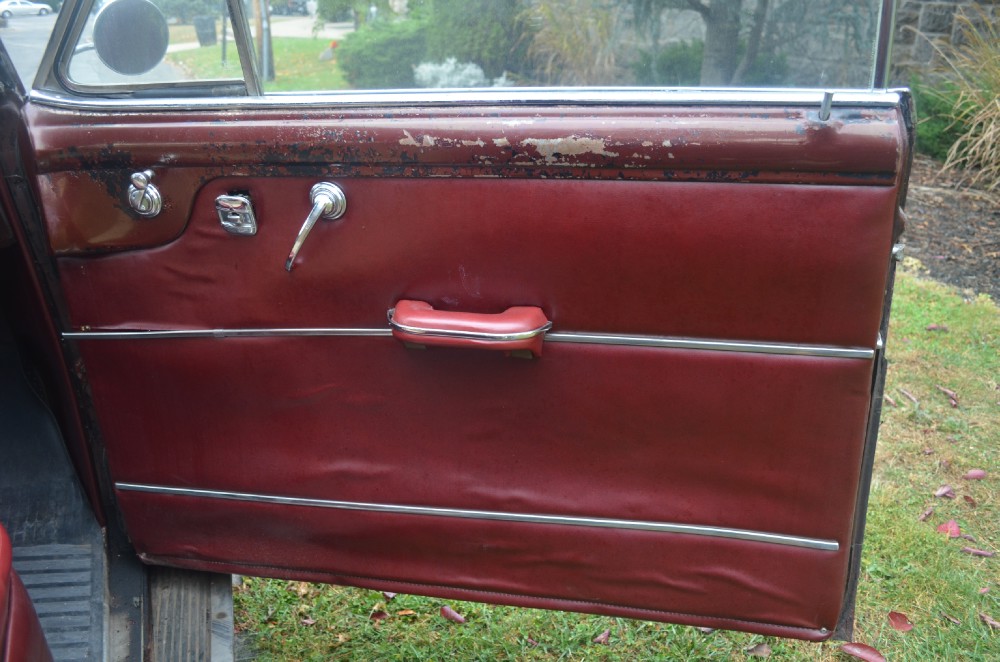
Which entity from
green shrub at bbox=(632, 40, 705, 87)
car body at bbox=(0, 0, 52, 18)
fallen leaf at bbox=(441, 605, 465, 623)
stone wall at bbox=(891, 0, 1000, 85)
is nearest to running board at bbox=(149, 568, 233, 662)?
fallen leaf at bbox=(441, 605, 465, 623)

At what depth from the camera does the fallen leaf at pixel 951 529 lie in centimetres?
285

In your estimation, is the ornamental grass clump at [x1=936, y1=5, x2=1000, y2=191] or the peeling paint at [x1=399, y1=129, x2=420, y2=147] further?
the ornamental grass clump at [x1=936, y1=5, x2=1000, y2=191]

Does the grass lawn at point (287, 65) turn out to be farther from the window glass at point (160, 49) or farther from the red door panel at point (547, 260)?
the red door panel at point (547, 260)

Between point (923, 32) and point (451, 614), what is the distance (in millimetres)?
6724

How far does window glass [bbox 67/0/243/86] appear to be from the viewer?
161 centimetres

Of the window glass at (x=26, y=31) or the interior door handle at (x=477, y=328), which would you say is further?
the window glass at (x=26, y=31)

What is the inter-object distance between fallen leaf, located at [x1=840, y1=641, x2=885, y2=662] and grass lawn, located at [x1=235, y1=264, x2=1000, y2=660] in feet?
0.09

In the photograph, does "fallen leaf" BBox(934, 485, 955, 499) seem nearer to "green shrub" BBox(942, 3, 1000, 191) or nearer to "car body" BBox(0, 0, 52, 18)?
"car body" BBox(0, 0, 52, 18)

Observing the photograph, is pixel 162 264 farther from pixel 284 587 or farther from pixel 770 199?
pixel 284 587

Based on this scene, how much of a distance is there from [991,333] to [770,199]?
3420mm

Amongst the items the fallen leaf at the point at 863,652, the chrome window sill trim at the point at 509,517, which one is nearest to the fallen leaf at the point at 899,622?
the fallen leaf at the point at 863,652

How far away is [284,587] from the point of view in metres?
2.72

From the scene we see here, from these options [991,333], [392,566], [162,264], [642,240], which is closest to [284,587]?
[392,566]

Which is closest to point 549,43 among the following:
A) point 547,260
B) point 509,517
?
point 547,260
